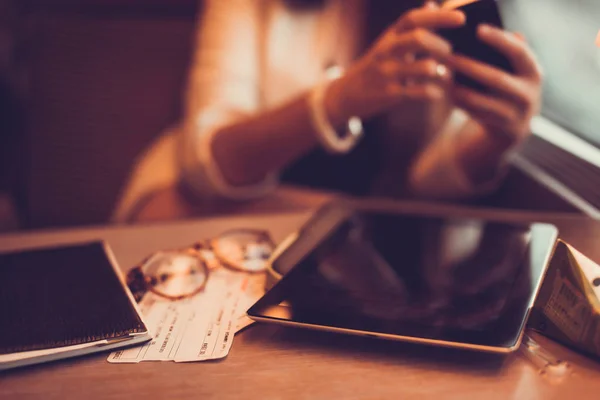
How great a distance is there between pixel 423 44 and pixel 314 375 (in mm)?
358

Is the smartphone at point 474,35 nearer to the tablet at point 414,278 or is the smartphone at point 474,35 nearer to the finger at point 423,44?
the finger at point 423,44

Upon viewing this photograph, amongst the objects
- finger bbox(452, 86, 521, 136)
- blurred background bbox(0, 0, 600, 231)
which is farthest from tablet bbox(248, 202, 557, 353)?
blurred background bbox(0, 0, 600, 231)

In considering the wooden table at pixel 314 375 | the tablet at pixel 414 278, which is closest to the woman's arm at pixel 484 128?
the tablet at pixel 414 278

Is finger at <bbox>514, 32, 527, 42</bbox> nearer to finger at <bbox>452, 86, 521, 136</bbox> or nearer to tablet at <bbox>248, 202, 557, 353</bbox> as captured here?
finger at <bbox>452, 86, 521, 136</bbox>

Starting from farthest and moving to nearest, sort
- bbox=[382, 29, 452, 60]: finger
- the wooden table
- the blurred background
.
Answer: the blurred background → bbox=[382, 29, 452, 60]: finger → the wooden table

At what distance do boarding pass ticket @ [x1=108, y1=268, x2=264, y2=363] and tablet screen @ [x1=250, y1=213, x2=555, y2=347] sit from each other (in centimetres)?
3

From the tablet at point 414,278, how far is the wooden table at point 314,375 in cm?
2

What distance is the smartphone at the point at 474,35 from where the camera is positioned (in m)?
0.46

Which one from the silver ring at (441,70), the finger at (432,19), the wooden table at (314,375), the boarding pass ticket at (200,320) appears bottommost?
the wooden table at (314,375)

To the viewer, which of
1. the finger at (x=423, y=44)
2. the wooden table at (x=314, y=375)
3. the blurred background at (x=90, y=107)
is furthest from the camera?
the blurred background at (x=90, y=107)

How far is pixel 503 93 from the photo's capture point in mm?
549

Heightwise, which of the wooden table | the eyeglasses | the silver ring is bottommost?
the wooden table

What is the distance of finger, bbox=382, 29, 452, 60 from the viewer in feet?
1.70

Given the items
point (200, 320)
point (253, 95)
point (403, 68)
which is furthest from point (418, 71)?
point (253, 95)
